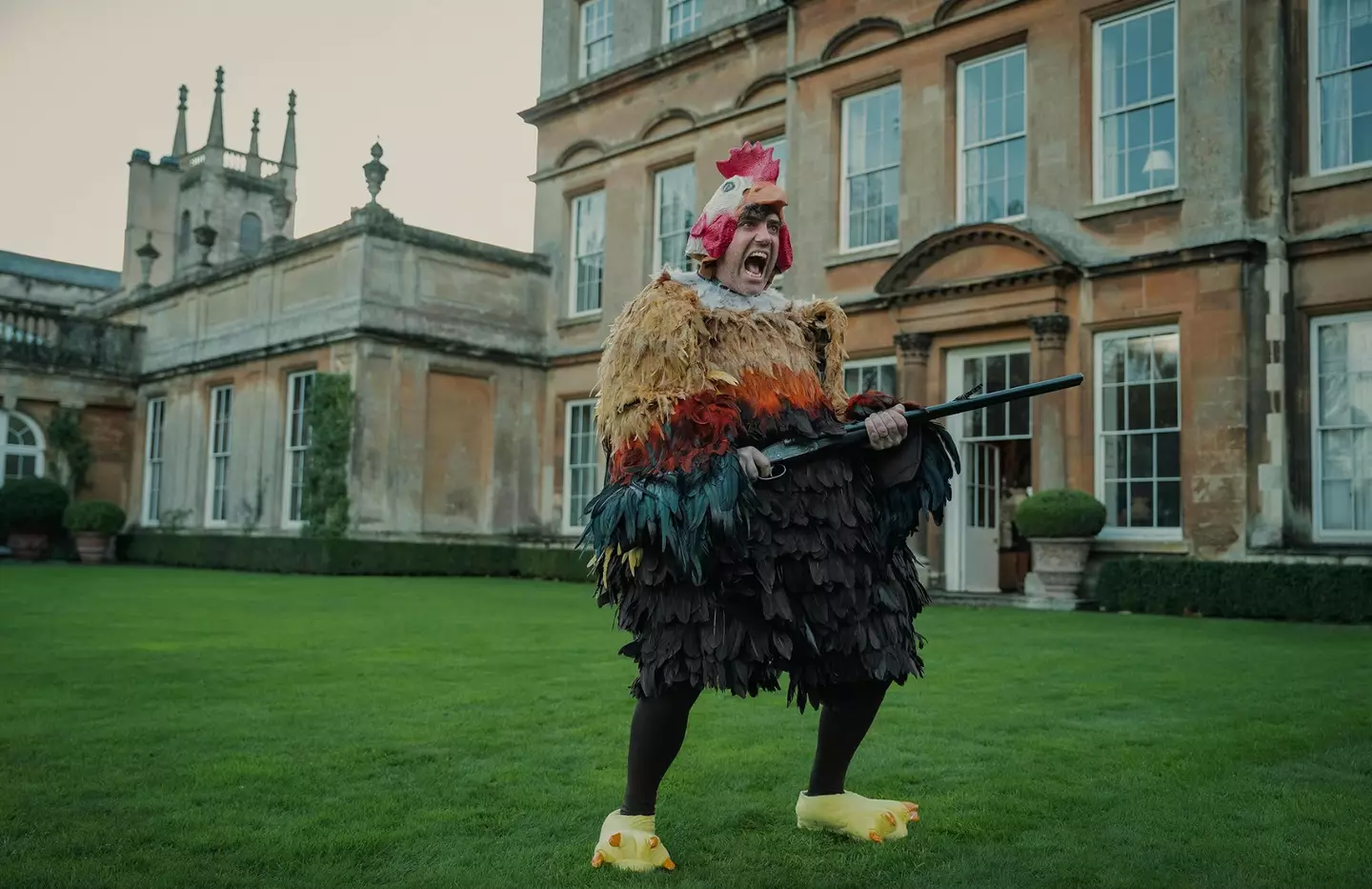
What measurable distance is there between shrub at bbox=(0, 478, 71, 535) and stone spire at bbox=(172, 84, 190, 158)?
118 ft

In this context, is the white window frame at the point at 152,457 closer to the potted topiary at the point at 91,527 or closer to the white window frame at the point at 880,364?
the potted topiary at the point at 91,527

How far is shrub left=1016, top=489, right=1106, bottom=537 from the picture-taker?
11.7 m

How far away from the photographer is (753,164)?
10.8ft

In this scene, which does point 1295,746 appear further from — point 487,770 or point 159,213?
point 159,213

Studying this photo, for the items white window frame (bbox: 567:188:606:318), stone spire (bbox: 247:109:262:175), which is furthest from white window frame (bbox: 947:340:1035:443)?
stone spire (bbox: 247:109:262:175)

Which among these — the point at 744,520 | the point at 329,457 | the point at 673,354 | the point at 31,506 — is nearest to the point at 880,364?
the point at 329,457

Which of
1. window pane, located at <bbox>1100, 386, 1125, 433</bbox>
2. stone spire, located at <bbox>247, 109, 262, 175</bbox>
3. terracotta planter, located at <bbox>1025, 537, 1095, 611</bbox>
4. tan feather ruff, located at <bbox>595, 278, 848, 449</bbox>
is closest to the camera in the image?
tan feather ruff, located at <bbox>595, 278, 848, 449</bbox>

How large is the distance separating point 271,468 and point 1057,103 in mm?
13334

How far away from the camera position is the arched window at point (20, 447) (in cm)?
2162

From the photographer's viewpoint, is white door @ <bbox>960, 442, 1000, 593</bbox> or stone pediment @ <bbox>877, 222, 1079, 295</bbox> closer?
stone pediment @ <bbox>877, 222, 1079, 295</bbox>

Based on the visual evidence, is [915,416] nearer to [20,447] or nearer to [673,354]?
[673,354]

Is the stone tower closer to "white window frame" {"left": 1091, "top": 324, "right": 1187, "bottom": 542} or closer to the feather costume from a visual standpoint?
"white window frame" {"left": 1091, "top": 324, "right": 1187, "bottom": 542}

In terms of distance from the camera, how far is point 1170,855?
2898 mm

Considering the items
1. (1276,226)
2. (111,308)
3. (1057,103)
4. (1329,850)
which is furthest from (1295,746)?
(111,308)
